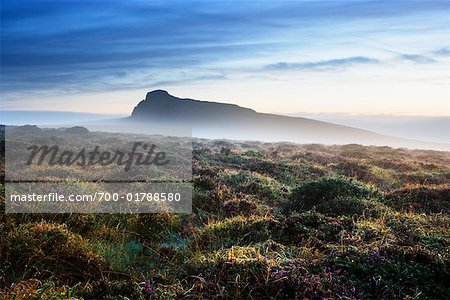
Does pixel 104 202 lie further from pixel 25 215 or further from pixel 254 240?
pixel 254 240

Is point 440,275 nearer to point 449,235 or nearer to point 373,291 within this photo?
point 373,291

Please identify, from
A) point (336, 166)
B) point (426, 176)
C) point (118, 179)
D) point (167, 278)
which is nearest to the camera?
point (167, 278)

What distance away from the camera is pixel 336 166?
2367cm

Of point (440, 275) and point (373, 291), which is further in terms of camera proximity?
point (440, 275)

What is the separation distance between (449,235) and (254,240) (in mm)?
3846

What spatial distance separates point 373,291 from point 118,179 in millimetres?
11527

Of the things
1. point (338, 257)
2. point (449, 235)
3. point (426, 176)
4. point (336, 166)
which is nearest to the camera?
point (338, 257)

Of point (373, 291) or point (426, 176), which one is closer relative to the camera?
point (373, 291)

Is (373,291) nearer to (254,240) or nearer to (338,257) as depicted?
(338,257)

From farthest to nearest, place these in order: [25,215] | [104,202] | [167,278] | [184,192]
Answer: [184,192] → [104,202] → [25,215] → [167,278]

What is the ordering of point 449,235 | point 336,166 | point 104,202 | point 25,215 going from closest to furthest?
point 449,235 < point 25,215 < point 104,202 < point 336,166

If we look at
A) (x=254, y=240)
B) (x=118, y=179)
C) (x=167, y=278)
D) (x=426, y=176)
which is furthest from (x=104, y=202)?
(x=426, y=176)

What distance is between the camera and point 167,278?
5.81 m

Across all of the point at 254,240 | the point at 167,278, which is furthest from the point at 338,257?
the point at 167,278
